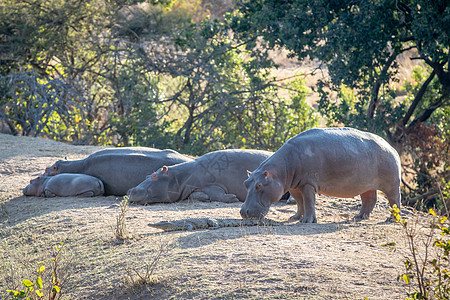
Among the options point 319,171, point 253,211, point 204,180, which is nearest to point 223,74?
point 204,180

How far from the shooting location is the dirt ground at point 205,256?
4387mm

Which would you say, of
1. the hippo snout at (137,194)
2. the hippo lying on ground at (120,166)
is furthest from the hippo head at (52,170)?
the hippo snout at (137,194)

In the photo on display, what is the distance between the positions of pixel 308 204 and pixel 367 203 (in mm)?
1000

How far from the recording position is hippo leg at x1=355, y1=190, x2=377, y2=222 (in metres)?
7.49

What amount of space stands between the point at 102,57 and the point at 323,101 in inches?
257

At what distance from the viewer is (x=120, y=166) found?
9.52 meters

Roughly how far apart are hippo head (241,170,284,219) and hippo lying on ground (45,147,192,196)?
3067 mm

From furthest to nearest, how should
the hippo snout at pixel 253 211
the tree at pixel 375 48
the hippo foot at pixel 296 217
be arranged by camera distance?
the tree at pixel 375 48, the hippo foot at pixel 296 217, the hippo snout at pixel 253 211

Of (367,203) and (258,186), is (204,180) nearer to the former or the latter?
(258,186)

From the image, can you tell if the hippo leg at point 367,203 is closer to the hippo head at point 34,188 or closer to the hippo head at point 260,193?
the hippo head at point 260,193

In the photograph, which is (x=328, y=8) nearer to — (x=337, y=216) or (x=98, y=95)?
(x=337, y=216)

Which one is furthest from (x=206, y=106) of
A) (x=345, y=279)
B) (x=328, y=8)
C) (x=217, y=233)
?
(x=345, y=279)

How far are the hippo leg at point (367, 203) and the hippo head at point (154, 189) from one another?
279cm

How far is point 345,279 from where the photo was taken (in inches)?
173
